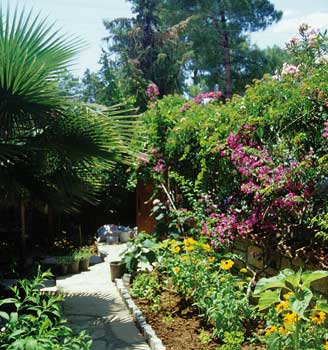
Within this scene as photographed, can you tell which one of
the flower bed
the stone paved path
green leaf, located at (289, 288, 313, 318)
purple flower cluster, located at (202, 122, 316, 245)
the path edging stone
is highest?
purple flower cluster, located at (202, 122, 316, 245)

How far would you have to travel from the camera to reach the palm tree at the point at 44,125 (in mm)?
4320

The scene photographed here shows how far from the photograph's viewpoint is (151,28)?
20453 mm

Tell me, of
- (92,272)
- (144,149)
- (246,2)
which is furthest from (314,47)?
(246,2)

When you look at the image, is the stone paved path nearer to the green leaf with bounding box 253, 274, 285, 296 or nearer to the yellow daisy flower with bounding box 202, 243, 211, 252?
the yellow daisy flower with bounding box 202, 243, 211, 252

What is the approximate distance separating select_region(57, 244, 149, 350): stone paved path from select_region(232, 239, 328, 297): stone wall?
1.36m

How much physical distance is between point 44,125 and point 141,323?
88.5 inches

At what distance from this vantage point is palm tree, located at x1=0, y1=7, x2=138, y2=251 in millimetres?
4320

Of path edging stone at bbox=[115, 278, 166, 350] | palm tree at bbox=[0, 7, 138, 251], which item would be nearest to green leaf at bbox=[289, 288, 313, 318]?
path edging stone at bbox=[115, 278, 166, 350]

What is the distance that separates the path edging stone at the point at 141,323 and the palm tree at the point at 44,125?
132 cm

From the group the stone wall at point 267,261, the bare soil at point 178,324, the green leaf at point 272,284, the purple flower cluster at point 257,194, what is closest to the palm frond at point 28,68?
the purple flower cluster at point 257,194

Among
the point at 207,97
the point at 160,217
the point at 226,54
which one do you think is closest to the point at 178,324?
the point at 160,217

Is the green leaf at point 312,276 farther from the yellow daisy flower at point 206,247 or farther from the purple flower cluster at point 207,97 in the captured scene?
the purple flower cluster at point 207,97

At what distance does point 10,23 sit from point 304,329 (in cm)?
381

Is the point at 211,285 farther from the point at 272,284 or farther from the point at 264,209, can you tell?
the point at 272,284
